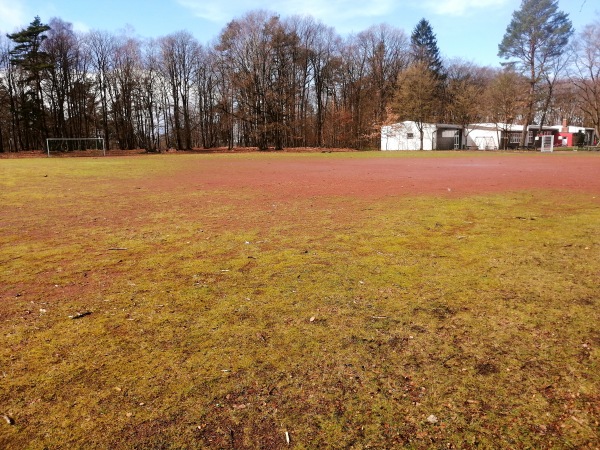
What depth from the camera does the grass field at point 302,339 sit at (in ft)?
6.63

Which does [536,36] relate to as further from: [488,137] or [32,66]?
[32,66]

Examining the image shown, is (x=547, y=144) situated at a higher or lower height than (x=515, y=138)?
lower

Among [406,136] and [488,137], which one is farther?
[488,137]

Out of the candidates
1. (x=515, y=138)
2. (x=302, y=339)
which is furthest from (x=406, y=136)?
(x=302, y=339)

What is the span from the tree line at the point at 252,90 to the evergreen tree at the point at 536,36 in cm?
51

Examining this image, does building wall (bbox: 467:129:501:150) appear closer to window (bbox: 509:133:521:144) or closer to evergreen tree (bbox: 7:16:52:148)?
window (bbox: 509:133:521:144)

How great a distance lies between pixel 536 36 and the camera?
5156cm

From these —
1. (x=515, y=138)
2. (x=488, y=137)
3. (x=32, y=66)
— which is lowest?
(x=515, y=138)

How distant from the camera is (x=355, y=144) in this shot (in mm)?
63875

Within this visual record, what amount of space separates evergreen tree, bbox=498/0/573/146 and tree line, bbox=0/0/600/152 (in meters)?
0.51

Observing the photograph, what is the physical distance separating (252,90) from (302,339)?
54.9 metres

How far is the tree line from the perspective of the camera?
173ft

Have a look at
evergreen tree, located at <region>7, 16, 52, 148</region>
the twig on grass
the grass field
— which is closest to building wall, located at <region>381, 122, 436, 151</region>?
evergreen tree, located at <region>7, 16, 52, 148</region>

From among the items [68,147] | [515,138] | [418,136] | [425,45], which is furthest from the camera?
[425,45]
